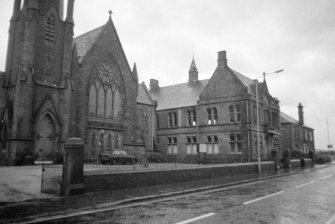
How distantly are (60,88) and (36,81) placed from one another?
2434 millimetres

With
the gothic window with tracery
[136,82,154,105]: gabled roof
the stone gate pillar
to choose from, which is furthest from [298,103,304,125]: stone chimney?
the stone gate pillar

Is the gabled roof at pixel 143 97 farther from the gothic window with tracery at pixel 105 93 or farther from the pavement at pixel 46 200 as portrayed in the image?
the pavement at pixel 46 200

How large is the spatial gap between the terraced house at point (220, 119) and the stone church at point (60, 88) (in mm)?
11634

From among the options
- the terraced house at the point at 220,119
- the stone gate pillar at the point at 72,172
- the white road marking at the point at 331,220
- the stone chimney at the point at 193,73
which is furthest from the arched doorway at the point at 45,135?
the stone chimney at the point at 193,73

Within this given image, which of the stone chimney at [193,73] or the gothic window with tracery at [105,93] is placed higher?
the stone chimney at [193,73]

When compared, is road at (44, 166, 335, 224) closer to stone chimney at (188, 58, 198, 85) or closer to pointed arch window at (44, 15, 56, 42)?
pointed arch window at (44, 15, 56, 42)

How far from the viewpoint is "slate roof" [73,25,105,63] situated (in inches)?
1273

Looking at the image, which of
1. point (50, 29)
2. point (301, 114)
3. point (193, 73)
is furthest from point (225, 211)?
point (301, 114)

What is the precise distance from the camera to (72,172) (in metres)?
12.7

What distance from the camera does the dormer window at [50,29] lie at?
2899 centimetres

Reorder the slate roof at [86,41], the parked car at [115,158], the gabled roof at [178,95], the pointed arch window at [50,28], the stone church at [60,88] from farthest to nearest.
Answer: the gabled roof at [178,95] < the slate roof at [86,41] < the pointed arch window at [50,28] < the parked car at [115,158] < the stone church at [60,88]

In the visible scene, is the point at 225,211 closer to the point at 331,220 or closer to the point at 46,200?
the point at 331,220

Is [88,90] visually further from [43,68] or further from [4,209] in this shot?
[4,209]

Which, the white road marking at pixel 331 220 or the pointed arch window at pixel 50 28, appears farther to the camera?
the pointed arch window at pixel 50 28
